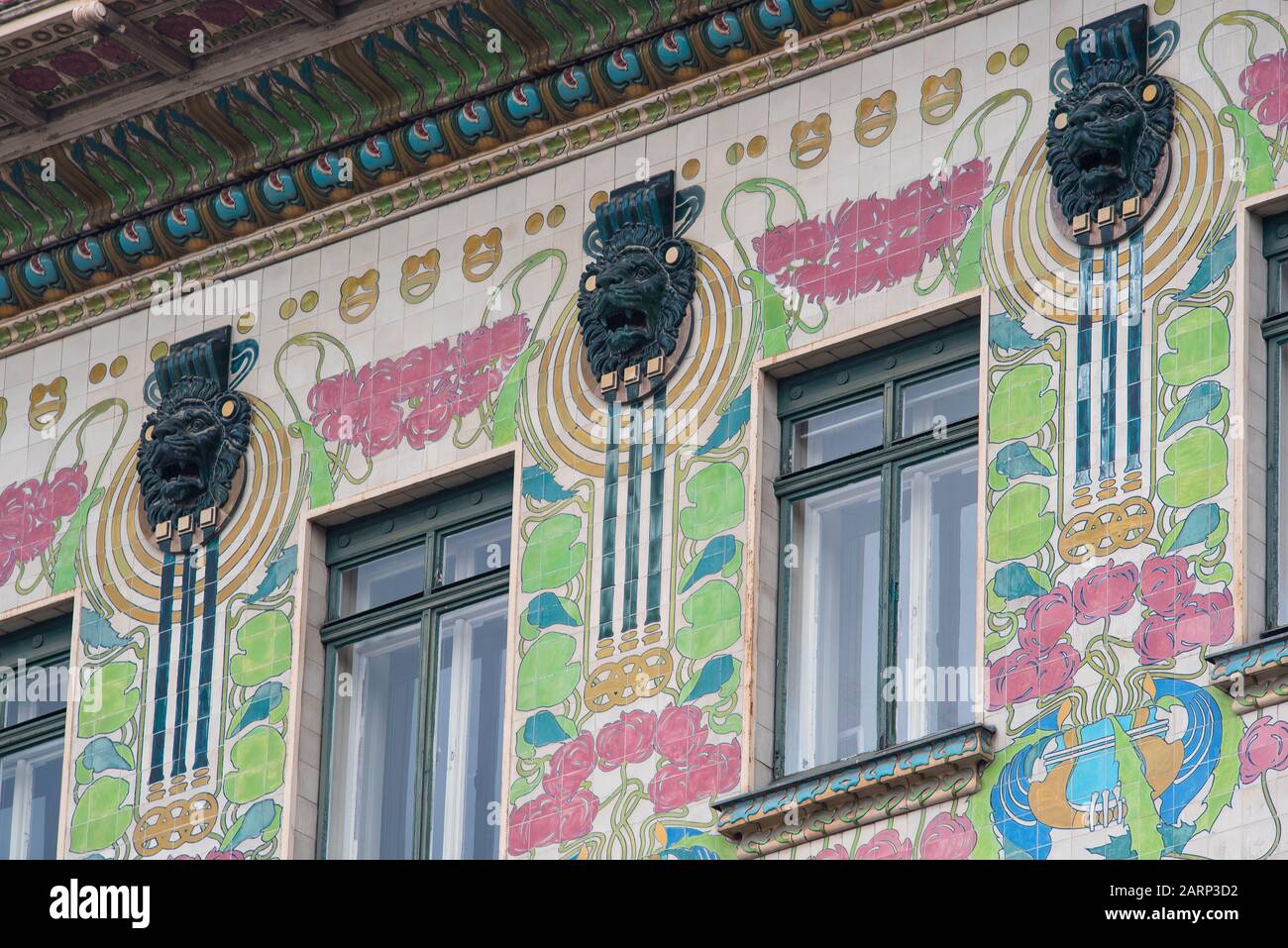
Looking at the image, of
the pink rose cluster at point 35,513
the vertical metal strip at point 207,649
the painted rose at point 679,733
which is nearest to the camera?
the painted rose at point 679,733

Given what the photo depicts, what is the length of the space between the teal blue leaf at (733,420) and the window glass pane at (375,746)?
6.47ft

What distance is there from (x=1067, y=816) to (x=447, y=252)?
540cm

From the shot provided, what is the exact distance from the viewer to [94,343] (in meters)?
25.5

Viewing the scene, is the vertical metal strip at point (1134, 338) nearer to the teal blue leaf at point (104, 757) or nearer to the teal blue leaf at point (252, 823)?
the teal blue leaf at point (252, 823)

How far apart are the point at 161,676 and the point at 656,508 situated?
309cm

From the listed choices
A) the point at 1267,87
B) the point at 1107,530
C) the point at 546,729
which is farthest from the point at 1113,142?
the point at 546,729

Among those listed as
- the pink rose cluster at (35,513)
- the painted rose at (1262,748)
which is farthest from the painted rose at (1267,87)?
the pink rose cluster at (35,513)

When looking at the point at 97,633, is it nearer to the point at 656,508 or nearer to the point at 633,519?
the point at 633,519

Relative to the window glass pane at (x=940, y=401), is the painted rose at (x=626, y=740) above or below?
below

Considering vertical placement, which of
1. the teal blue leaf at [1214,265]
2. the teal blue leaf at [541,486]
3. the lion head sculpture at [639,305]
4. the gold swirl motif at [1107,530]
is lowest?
the gold swirl motif at [1107,530]

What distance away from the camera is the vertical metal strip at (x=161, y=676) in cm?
2391

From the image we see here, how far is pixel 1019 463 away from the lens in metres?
21.5

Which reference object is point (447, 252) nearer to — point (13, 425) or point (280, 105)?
point (280, 105)

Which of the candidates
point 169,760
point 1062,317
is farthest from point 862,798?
point 169,760
